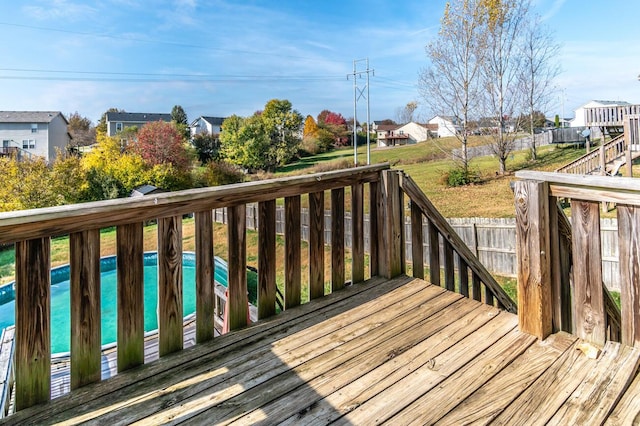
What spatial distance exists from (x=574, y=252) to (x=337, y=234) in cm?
130

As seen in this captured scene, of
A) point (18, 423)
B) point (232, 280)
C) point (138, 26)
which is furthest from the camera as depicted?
point (138, 26)

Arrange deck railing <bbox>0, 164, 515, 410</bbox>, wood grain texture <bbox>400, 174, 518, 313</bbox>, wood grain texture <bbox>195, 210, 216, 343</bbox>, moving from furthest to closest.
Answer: wood grain texture <bbox>400, 174, 518, 313</bbox> → wood grain texture <bbox>195, 210, 216, 343</bbox> → deck railing <bbox>0, 164, 515, 410</bbox>

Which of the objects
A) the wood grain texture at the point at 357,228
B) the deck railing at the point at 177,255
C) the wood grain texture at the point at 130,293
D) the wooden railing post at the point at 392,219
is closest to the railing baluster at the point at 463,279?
the deck railing at the point at 177,255

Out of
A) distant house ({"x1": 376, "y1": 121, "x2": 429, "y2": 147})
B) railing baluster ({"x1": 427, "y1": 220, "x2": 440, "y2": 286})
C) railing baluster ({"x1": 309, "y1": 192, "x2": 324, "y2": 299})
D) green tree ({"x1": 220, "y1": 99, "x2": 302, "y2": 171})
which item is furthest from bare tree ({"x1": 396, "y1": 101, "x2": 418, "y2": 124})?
railing baluster ({"x1": 309, "y1": 192, "x2": 324, "y2": 299})

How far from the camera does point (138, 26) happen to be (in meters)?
28.1

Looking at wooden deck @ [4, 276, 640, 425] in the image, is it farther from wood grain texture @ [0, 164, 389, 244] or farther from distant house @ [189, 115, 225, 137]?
distant house @ [189, 115, 225, 137]

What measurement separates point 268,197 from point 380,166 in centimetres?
Result: 90

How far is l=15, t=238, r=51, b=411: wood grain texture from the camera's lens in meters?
1.42

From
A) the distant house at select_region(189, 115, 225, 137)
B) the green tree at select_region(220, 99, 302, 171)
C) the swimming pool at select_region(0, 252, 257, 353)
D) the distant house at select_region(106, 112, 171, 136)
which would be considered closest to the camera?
the swimming pool at select_region(0, 252, 257, 353)

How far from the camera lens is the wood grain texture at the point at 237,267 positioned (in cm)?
204

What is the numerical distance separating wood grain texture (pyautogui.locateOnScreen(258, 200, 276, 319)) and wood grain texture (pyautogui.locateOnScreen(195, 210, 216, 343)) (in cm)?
31

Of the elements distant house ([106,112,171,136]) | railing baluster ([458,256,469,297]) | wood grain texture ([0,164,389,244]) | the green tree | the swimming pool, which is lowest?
the swimming pool

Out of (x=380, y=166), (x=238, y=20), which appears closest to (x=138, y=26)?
(x=238, y=20)

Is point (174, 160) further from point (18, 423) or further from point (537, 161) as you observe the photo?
point (18, 423)
